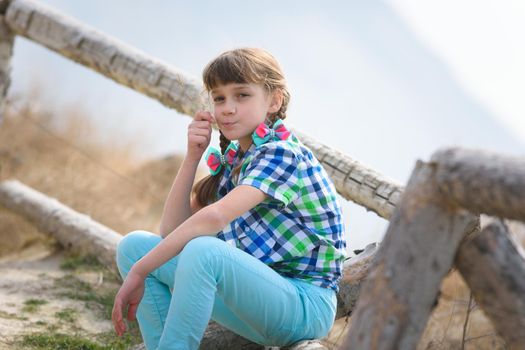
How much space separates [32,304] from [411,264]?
2615mm

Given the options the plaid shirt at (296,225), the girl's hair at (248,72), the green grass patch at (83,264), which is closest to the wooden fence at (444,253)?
the plaid shirt at (296,225)

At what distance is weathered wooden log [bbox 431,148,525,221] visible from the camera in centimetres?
148

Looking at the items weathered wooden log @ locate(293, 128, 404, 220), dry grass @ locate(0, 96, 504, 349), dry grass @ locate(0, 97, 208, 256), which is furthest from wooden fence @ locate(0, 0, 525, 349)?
dry grass @ locate(0, 97, 208, 256)

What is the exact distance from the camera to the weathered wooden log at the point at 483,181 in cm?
148

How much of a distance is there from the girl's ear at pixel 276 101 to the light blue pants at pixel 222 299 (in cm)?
63

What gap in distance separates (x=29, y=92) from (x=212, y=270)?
7.29 metres

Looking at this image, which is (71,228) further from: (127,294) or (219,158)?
(127,294)

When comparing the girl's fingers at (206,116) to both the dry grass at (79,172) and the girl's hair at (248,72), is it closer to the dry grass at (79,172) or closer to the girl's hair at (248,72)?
the girl's hair at (248,72)

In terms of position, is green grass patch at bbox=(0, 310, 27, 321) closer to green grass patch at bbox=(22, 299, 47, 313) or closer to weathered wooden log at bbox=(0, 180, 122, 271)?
green grass patch at bbox=(22, 299, 47, 313)

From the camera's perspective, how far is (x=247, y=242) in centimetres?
253

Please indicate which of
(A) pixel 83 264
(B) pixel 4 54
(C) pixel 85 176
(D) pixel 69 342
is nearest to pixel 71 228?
(A) pixel 83 264

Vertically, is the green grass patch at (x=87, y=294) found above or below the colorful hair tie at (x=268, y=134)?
below

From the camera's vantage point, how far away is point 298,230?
250cm

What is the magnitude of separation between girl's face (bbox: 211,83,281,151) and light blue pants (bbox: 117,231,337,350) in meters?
0.50
